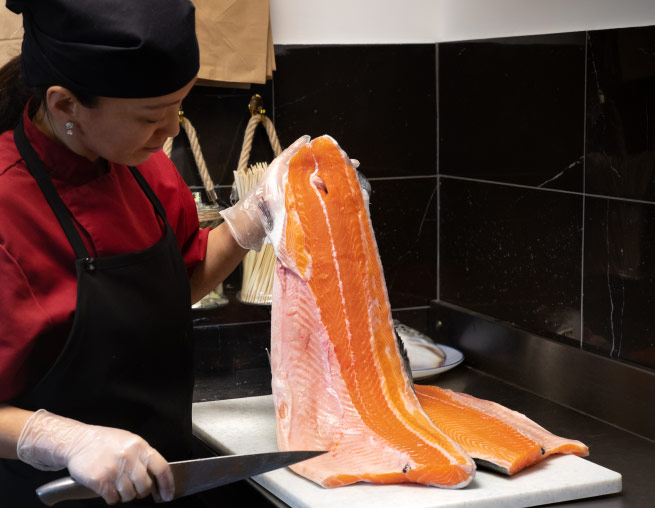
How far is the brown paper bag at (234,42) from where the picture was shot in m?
2.35

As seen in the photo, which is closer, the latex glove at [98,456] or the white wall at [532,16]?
the latex glove at [98,456]

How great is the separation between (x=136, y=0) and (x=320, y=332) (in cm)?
71

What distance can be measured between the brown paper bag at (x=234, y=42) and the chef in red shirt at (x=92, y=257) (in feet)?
2.45

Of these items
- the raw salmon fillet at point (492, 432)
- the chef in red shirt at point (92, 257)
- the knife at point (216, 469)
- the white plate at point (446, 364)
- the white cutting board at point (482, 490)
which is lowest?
the white plate at point (446, 364)

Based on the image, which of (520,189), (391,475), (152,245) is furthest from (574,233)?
(152,245)

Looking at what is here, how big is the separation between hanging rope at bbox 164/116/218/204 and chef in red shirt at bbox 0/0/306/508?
74 centimetres

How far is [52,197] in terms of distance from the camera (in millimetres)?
1499

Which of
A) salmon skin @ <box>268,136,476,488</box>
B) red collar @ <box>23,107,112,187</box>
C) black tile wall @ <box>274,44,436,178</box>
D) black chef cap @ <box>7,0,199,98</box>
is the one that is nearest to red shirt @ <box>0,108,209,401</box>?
red collar @ <box>23,107,112,187</box>

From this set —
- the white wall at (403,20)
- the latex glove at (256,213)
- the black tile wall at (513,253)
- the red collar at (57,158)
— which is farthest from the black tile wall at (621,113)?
the red collar at (57,158)

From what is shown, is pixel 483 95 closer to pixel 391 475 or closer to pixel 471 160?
pixel 471 160

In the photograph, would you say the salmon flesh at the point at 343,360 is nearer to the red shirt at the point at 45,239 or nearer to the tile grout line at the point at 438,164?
the red shirt at the point at 45,239

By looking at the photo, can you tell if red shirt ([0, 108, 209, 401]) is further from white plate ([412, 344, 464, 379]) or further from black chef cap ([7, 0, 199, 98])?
white plate ([412, 344, 464, 379])

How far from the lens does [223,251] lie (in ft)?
6.14

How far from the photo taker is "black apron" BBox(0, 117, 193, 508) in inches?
58.4
